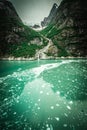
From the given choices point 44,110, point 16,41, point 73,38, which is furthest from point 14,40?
point 44,110

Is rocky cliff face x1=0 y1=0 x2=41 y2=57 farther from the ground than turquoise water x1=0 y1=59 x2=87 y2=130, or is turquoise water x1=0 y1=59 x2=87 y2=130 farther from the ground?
rocky cliff face x1=0 y1=0 x2=41 y2=57

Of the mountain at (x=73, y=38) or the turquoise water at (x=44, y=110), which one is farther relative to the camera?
the mountain at (x=73, y=38)

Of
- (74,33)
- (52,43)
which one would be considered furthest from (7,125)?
(74,33)

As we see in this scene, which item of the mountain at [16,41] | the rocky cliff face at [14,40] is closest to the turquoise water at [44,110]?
the mountain at [16,41]

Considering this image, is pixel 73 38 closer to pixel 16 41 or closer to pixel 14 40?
pixel 16 41

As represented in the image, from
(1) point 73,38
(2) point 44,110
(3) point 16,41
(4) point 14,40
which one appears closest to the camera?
(2) point 44,110

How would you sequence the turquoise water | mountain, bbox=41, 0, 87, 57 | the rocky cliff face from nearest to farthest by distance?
the turquoise water → mountain, bbox=41, 0, 87, 57 → the rocky cliff face

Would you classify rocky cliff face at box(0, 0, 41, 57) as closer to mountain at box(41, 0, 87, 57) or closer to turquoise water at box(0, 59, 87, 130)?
mountain at box(41, 0, 87, 57)

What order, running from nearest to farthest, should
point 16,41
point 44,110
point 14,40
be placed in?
1. point 44,110
2. point 14,40
3. point 16,41

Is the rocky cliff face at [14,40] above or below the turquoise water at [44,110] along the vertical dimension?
above

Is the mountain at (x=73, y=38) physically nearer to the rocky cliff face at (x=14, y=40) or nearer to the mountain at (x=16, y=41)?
the mountain at (x=16, y=41)

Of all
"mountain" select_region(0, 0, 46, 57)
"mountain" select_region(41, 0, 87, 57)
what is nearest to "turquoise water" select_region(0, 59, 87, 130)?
"mountain" select_region(0, 0, 46, 57)

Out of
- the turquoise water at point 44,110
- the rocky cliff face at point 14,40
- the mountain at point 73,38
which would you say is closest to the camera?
the turquoise water at point 44,110
